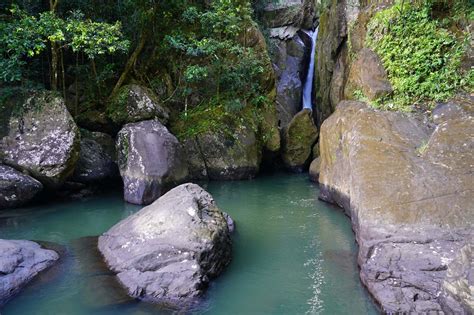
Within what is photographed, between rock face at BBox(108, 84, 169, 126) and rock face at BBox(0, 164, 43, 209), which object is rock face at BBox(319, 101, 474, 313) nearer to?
rock face at BBox(108, 84, 169, 126)

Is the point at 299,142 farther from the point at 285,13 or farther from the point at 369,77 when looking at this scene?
the point at 285,13

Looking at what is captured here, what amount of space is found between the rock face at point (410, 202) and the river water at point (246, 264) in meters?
0.58

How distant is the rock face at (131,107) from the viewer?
12586mm

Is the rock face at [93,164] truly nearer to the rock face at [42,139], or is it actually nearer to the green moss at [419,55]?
the rock face at [42,139]

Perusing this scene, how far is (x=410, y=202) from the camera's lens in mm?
6453

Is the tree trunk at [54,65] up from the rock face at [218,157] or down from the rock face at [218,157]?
up

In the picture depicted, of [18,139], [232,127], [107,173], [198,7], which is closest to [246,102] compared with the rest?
[232,127]

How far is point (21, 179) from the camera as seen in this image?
9508mm

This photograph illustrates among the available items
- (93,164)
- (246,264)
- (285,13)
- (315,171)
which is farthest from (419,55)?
(285,13)

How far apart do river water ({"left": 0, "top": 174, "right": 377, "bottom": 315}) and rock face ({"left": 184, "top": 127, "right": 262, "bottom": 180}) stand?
3015 millimetres

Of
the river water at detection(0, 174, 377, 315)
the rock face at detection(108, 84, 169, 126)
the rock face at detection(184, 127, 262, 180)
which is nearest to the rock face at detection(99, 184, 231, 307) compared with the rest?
the river water at detection(0, 174, 377, 315)

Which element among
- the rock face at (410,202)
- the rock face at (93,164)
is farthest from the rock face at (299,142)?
the rock face at (410,202)

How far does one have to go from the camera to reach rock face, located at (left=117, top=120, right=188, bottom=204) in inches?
410

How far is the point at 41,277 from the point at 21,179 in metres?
4.33
